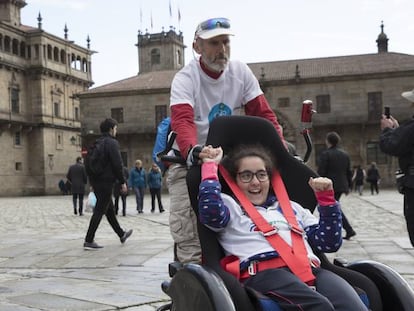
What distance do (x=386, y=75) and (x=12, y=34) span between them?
3048 centimetres

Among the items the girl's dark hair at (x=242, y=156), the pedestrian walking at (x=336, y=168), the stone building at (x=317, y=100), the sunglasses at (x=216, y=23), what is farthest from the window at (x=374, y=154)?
the girl's dark hair at (x=242, y=156)

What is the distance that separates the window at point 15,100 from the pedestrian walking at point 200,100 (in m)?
49.3

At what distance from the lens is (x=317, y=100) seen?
135 ft

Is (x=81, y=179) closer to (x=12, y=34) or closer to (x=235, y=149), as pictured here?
(x=235, y=149)

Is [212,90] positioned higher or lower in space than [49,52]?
lower

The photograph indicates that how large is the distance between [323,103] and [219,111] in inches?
1497

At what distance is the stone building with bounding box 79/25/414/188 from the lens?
132 feet

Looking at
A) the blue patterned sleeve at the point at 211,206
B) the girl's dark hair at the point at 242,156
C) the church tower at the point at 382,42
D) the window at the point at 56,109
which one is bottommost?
the blue patterned sleeve at the point at 211,206

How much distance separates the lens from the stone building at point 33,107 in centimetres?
4947

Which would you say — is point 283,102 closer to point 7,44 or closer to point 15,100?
point 15,100

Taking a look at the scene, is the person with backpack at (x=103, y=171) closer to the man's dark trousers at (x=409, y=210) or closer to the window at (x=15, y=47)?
the man's dark trousers at (x=409, y=210)

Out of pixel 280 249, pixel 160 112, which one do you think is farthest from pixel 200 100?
pixel 160 112

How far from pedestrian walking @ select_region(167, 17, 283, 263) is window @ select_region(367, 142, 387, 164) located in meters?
37.8

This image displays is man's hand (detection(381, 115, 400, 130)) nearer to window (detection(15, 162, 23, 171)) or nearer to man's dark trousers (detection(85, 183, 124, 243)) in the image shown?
man's dark trousers (detection(85, 183, 124, 243))
